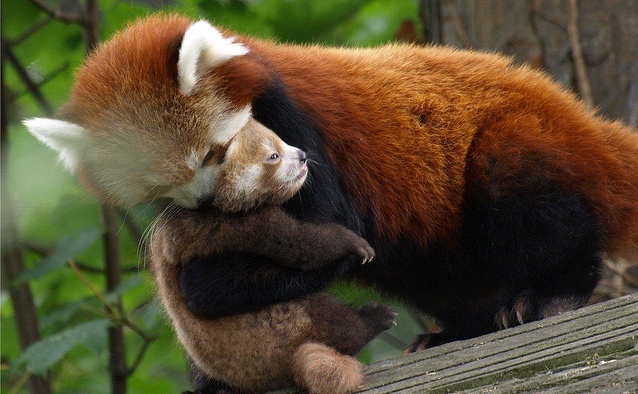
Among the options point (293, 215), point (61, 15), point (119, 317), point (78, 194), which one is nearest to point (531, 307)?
point (293, 215)

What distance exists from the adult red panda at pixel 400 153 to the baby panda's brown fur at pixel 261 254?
0.06m

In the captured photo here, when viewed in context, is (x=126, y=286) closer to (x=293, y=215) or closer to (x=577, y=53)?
(x=293, y=215)

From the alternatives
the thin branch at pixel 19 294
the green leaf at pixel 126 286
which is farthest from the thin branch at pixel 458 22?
the thin branch at pixel 19 294

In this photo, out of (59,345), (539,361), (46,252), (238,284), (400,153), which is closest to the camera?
(539,361)

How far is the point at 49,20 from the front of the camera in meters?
4.94

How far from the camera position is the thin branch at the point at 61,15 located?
4.59 meters

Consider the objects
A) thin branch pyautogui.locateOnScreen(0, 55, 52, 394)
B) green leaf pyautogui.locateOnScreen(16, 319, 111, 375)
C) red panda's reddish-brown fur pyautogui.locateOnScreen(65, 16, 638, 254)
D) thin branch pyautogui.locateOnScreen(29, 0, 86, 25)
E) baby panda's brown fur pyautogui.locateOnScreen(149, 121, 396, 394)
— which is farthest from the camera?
thin branch pyautogui.locateOnScreen(0, 55, 52, 394)

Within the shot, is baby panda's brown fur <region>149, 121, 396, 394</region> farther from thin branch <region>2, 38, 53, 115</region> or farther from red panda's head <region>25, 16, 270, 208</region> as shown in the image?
thin branch <region>2, 38, 53, 115</region>

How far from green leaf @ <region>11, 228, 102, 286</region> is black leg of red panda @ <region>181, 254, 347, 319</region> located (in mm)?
1425

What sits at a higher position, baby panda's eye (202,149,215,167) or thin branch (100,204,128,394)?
baby panda's eye (202,149,215,167)

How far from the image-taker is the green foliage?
14.1 ft

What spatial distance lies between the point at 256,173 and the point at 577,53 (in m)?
2.24

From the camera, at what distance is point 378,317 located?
286 cm

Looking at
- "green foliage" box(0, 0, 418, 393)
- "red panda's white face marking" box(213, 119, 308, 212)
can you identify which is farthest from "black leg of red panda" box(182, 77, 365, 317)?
"green foliage" box(0, 0, 418, 393)
